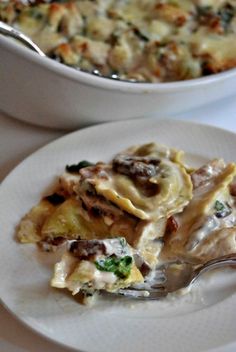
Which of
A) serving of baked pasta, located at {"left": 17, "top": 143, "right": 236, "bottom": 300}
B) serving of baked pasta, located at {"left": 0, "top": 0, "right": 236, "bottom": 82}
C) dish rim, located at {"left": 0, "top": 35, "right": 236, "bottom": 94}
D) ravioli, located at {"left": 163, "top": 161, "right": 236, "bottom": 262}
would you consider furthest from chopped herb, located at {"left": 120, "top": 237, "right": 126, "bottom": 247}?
serving of baked pasta, located at {"left": 0, "top": 0, "right": 236, "bottom": 82}

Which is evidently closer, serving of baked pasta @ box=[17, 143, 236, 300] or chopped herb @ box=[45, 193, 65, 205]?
serving of baked pasta @ box=[17, 143, 236, 300]

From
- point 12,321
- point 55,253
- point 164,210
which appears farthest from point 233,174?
point 12,321

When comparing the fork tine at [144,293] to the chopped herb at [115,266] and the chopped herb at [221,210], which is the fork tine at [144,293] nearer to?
the chopped herb at [115,266]

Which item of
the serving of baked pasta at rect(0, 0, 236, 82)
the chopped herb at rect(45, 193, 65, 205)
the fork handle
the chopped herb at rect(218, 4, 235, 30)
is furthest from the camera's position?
the chopped herb at rect(218, 4, 235, 30)

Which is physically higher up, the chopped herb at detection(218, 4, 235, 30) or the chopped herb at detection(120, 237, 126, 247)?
the chopped herb at detection(218, 4, 235, 30)

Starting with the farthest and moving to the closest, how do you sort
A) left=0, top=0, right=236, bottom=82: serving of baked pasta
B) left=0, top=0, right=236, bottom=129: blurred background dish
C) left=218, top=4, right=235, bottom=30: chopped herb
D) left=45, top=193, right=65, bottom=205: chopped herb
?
1. left=218, top=4, right=235, bottom=30: chopped herb
2. left=0, top=0, right=236, bottom=82: serving of baked pasta
3. left=0, top=0, right=236, bottom=129: blurred background dish
4. left=45, top=193, right=65, bottom=205: chopped herb

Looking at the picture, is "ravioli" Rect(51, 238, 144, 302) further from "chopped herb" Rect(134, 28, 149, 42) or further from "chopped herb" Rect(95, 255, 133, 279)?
"chopped herb" Rect(134, 28, 149, 42)

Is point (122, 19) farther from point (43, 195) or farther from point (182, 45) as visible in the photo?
point (43, 195)

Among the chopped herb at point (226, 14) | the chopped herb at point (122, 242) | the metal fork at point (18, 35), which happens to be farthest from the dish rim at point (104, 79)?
the chopped herb at point (122, 242)
